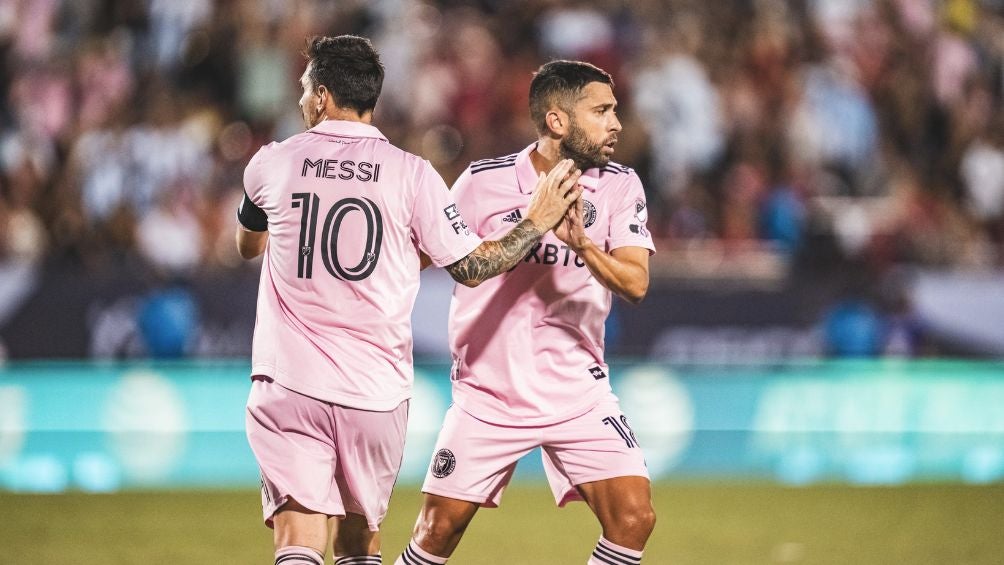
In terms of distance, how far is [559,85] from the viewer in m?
5.83

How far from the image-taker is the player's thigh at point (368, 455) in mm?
5102

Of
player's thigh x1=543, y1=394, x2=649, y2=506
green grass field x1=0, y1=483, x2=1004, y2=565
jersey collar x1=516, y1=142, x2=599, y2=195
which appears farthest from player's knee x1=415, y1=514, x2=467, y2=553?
green grass field x1=0, y1=483, x2=1004, y2=565

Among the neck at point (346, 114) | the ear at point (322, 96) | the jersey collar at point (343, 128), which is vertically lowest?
the jersey collar at point (343, 128)

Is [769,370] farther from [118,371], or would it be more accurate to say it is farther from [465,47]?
[118,371]

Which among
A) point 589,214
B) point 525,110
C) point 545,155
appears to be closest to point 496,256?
point 589,214

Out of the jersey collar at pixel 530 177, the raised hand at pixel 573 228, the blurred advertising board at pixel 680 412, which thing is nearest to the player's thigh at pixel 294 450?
the raised hand at pixel 573 228

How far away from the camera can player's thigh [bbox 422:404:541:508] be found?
18.9ft

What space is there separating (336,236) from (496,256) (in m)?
0.62

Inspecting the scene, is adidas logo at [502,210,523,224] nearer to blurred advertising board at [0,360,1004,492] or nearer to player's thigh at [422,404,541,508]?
player's thigh at [422,404,541,508]

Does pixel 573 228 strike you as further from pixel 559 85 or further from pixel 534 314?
pixel 559 85

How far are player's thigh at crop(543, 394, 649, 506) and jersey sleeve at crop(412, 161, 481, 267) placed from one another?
3.22 ft

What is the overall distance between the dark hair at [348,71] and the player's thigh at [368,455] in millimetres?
1110

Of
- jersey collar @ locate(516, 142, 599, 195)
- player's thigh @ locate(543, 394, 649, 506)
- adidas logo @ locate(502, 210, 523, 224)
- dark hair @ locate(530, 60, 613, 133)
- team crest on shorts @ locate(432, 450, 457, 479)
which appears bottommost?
team crest on shorts @ locate(432, 450, 457, 479)

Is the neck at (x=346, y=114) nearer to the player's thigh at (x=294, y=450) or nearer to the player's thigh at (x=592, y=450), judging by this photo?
the player's thigh at (x=294, y=450)
